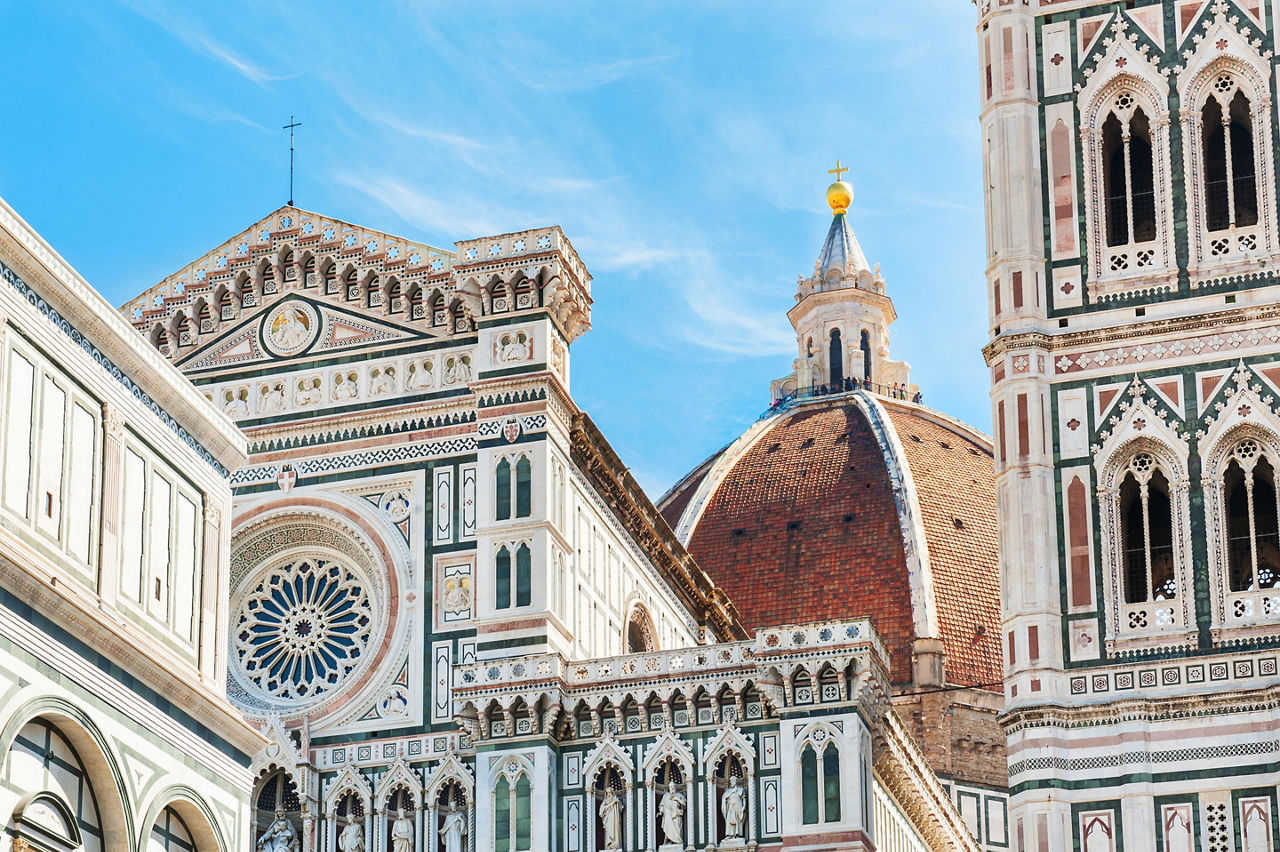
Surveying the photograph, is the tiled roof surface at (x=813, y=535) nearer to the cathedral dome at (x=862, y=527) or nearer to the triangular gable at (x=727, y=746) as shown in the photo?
the cathedral dome at (x=862, y=527)

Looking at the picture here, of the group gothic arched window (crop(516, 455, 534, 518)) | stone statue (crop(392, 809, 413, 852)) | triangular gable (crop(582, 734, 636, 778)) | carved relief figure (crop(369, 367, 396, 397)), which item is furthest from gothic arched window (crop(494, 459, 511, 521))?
stone statue (crop(392, 809, 413, 852))

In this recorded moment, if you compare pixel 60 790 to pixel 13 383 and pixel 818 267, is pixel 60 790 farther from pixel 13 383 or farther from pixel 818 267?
pixel 818 267

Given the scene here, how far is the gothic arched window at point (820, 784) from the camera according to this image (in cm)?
3556

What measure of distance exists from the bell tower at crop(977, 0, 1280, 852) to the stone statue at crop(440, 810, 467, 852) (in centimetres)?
815

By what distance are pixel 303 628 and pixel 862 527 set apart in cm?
3928

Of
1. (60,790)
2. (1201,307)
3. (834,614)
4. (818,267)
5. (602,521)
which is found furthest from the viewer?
(818,267)

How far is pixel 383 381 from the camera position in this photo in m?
40.3

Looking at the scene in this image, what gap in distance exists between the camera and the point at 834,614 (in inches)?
2955

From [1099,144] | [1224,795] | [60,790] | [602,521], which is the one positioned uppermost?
[1099,144]

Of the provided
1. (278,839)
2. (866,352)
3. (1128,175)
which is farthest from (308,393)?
(866,352)

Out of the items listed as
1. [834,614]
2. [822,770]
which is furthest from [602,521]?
[834,614]

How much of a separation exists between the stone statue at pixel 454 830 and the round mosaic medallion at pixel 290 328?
26.9 ft

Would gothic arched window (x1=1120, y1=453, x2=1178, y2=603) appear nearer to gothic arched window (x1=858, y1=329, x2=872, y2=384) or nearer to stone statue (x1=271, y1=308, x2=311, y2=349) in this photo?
stone statue (x1=271, y1=308, x2=311, y2=349)

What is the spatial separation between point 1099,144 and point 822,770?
9725mm
